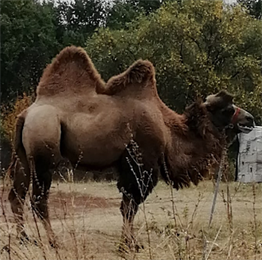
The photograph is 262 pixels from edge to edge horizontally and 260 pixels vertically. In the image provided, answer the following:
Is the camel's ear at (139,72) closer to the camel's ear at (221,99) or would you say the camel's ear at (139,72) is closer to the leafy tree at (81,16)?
the camel's ear at (221,99)

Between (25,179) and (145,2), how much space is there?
31.4 metres

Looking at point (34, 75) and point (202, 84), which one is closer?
point (202, 84)

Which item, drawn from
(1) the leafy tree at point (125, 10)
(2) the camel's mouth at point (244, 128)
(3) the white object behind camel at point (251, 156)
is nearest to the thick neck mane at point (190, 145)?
(2) the camel's mouth at point (244, 128)

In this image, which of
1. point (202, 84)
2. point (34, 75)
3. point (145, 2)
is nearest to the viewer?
point (202, 84)

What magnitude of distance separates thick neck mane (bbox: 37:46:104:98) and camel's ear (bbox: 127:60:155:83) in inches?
12.7

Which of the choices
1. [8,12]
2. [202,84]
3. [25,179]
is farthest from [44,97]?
[8,12]

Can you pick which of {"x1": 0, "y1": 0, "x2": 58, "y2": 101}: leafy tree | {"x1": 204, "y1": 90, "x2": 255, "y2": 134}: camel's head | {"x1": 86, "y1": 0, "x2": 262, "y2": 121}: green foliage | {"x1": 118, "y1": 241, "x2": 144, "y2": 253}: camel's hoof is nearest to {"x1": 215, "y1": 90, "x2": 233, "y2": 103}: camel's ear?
{"x1": 204, "y1": 90, "x2": 255, "y2": 134}: camel's head

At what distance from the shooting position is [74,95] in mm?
7230

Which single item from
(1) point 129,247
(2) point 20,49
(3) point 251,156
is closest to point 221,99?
(1) point 129,247

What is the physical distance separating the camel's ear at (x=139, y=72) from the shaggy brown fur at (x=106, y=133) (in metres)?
0.01

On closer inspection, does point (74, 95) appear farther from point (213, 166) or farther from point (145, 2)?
point (145, 2)

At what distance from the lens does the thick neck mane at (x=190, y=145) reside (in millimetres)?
7445

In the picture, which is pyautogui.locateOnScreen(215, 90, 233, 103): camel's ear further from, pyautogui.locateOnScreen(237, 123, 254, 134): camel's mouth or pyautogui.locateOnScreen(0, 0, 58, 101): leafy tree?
pyautogui.locateOnScreen(0, 0, 58, 101): leafy tree

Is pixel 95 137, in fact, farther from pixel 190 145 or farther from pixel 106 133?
pixel 190 145
